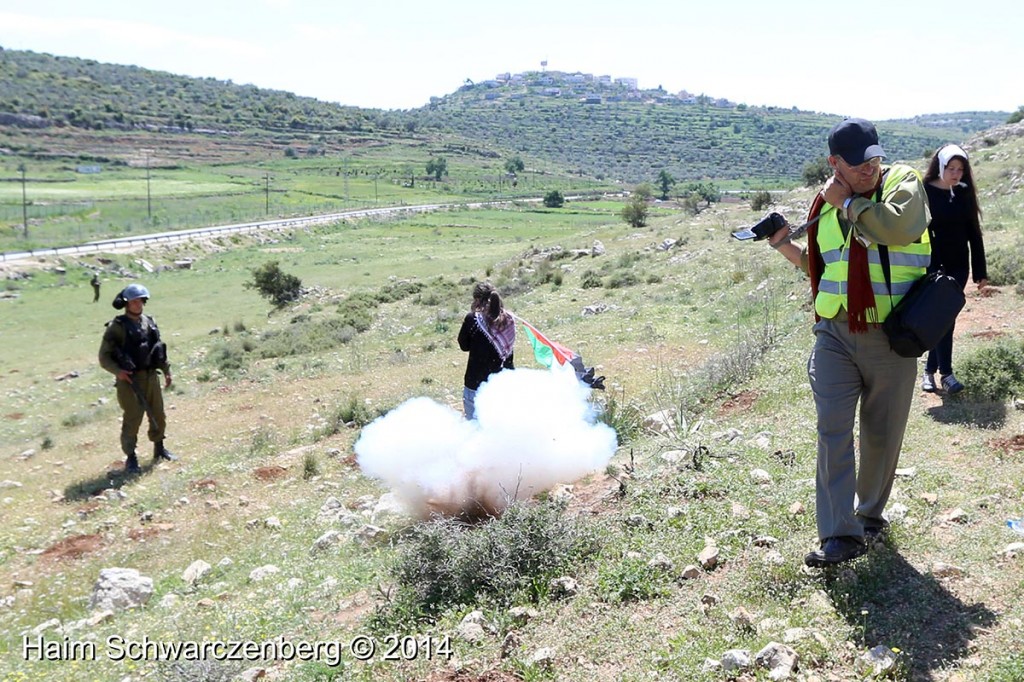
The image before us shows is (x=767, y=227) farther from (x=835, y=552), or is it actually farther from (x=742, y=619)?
(x=742, y=619)

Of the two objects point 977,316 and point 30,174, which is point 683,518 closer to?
point 977,316

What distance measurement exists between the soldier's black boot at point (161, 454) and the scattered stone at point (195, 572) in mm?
4123

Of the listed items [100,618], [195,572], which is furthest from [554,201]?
[100,618]

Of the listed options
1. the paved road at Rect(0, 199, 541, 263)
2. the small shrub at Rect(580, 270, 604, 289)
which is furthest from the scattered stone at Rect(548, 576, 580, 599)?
the paved road at Rect(0, 199, 541, 263)

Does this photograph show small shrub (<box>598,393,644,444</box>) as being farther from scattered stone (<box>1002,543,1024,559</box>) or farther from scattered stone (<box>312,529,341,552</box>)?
scattered stone (<box>1002,543,1024,559</box>)

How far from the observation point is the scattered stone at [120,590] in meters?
5.79

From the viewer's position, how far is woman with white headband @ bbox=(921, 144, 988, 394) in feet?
18.9

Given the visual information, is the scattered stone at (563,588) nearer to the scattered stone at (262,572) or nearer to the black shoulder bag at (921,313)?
the black shoulder bag at (921,313)

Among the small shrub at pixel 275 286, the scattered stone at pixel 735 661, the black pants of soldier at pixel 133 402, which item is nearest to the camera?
the scattered stone at pixel 735 661

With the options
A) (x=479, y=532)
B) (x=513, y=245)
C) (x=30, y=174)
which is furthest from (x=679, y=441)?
(x=30, y=174)

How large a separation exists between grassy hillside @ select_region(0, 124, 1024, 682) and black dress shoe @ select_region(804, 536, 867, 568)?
0.32ft

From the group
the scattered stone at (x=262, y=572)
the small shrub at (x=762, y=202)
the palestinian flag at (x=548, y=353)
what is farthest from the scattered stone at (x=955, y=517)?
the small shrub at (x=762, y=202)

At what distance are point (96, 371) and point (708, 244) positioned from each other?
16352mm

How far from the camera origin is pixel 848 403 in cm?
370
